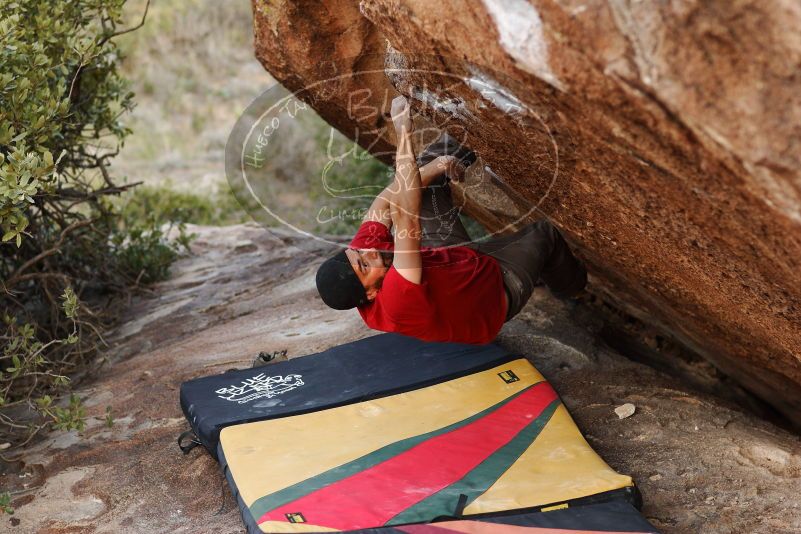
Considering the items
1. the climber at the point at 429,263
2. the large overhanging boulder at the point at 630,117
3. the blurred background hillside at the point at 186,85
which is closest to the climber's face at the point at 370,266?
the climber at the point at 429,263

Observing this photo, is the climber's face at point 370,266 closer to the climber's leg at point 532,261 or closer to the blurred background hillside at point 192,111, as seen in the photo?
the climber's leg at point 532,261

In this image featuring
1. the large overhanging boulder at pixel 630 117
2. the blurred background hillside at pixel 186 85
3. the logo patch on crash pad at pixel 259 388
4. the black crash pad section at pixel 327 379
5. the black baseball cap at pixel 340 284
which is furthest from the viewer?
the blurred background hillside at pixel 186 85

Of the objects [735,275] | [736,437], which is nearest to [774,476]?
[736,437]

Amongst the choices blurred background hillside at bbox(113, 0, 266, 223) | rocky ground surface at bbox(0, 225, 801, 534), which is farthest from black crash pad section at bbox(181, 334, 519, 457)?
blurred background hillside at bbox(113, 0, 266, 223)

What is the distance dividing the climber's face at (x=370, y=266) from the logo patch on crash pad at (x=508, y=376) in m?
0.77

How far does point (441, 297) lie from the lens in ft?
8.84

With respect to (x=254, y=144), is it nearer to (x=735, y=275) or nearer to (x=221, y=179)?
(x=735, y=275)

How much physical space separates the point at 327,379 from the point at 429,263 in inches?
31.9

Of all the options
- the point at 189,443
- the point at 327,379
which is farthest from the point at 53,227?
the point at 327,379

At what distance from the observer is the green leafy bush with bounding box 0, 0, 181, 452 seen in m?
3.07

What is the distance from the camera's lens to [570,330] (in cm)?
377

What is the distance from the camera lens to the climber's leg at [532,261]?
308 cm

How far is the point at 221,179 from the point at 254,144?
201 inches

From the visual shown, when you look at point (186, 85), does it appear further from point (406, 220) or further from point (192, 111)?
point (406, 220)
